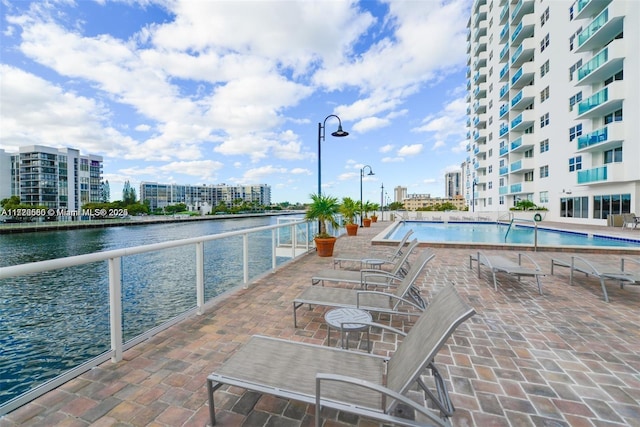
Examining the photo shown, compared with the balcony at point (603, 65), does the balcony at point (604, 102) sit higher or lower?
lower

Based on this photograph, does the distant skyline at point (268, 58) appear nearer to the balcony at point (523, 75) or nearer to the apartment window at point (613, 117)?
the balcony at point (523, 75)

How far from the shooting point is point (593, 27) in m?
19.8

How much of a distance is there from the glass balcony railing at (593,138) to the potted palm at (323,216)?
72.4ft

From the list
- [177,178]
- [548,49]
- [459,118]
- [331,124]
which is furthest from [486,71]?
[177,178]

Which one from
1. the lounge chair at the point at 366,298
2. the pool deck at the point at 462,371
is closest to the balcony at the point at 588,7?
the pool deck at the point at 462,371

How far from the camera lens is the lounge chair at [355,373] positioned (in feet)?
5.11

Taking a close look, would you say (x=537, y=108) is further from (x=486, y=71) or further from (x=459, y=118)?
(x=459, y=118)

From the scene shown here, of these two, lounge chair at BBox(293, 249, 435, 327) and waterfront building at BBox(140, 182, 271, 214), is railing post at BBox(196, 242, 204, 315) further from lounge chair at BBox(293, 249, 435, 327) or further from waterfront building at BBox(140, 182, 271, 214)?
waterfront building at BBox(140, 182, 271, 214)

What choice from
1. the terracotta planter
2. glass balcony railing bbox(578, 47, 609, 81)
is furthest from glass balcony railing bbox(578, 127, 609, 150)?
the terracotta planter

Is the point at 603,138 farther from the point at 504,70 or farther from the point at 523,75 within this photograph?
the point at 504,70

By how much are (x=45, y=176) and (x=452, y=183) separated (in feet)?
555

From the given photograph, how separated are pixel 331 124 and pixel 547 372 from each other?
11.5 metres

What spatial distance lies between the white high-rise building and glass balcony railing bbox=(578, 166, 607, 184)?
72 millimetres

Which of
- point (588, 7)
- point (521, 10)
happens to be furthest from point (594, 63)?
point (521, 10)
